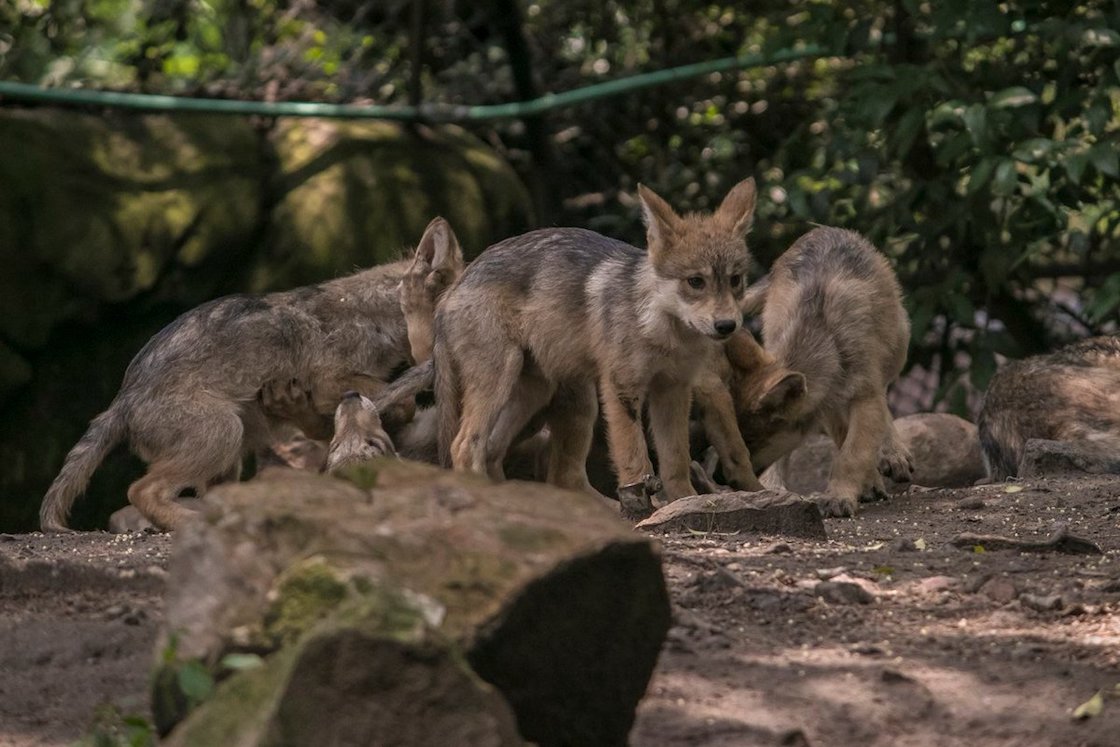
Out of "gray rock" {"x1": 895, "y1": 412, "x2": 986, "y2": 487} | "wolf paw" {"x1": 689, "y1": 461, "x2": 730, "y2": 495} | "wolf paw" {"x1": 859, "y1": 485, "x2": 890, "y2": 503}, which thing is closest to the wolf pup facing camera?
"wolf paw" {"x1": 689, "y1": 461, "x2": 730, "y2": 495}

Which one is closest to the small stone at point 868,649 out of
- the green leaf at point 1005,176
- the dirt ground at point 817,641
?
the dirt ground at point 817,641

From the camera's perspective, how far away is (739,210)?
277 inches

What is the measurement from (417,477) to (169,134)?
6.82 m

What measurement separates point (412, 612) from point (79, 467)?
4909 millimetres

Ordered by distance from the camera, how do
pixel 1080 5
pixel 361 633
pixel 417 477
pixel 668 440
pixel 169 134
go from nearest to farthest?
1. pixel 361 633
2. pixel 417 477
3. pixel 668 440
4. pixel 1080 5
5. pixel 169 134

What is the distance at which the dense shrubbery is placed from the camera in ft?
27.3

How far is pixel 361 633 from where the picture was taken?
264 cm

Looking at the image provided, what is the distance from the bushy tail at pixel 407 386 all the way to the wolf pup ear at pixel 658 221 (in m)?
1.24

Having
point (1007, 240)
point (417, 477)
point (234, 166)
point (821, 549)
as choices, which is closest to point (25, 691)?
point (417, 477)

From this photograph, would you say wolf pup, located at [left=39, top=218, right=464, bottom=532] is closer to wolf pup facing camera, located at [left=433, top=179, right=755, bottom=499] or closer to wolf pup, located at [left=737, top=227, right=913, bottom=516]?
wolf pup facing camera, located at [left=433, top=179, right=755, bottom=499]

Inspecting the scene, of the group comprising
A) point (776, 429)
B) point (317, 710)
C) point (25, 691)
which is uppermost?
point (317, 710)

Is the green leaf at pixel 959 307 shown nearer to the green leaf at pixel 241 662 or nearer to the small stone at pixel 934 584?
the small stone at pixel 934 584

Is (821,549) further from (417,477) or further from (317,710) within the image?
(317,710)

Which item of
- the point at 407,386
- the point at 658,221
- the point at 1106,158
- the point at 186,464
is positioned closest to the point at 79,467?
the point at 186,464
